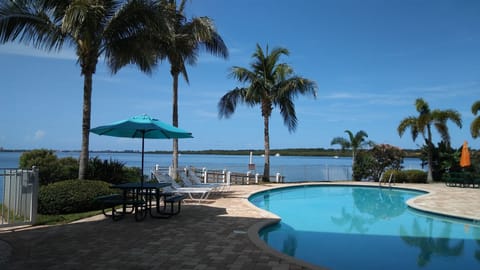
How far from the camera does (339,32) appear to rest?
52.4ft

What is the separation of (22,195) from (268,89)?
13.7 metres

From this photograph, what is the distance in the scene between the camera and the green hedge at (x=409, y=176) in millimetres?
20078

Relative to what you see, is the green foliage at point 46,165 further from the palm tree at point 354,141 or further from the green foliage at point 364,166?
the palm tree at point 354,141

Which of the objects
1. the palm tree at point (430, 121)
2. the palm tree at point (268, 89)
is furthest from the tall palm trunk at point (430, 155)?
the palm tree at point (268, 89)

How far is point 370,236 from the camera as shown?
8000 millimetres

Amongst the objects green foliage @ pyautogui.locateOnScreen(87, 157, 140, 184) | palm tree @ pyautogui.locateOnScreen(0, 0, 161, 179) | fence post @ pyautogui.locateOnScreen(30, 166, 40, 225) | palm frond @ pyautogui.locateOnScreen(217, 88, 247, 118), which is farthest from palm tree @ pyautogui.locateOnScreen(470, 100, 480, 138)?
fence post @ pyautogui.locateOnScreen(30, 166, 40, 225)

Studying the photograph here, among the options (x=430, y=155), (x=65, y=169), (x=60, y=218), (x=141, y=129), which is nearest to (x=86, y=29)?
(x=141, y=129)

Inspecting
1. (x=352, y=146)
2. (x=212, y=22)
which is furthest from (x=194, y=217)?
(x=352, y=146)

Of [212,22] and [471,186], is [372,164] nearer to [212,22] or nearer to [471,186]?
[471,186]

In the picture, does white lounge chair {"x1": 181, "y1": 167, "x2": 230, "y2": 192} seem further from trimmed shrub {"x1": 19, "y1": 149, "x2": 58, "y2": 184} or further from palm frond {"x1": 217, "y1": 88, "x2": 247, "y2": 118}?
palm frond {"x1": 217, "y1": 88, "x2": 247, "y2": 118}

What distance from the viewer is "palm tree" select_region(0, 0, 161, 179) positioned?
9.00m

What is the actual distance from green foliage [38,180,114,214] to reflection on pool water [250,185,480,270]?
4427 mm

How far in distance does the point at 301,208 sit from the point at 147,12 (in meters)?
7.91

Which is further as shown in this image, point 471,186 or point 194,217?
point 471,186
